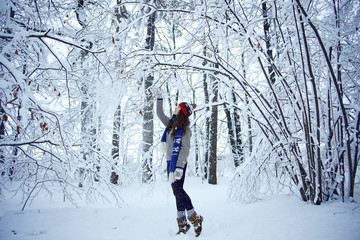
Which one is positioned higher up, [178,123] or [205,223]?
[178,123]

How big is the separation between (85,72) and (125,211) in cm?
267

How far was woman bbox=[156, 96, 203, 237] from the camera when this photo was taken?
2.54 m

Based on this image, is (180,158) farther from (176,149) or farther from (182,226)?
(182,226)

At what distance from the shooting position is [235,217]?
3.00 m

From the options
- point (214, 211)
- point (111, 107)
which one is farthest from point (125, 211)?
point (111, 107)

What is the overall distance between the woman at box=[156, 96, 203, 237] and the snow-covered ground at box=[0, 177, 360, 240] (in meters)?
0.21

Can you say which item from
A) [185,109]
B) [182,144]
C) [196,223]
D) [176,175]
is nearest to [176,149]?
[182,144]

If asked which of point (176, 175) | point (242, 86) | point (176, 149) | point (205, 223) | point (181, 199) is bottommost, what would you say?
point (205, 223)

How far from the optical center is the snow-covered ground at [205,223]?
6.81 feet

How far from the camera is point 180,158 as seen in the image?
8.60ft

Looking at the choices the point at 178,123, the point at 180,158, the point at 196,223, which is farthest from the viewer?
the point at 178,123

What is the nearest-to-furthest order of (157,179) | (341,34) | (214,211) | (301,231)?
(301,231)
(341,34)
(214,211)
(157,179)

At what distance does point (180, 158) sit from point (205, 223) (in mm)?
1141

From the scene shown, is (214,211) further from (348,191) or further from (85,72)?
(85,72)
